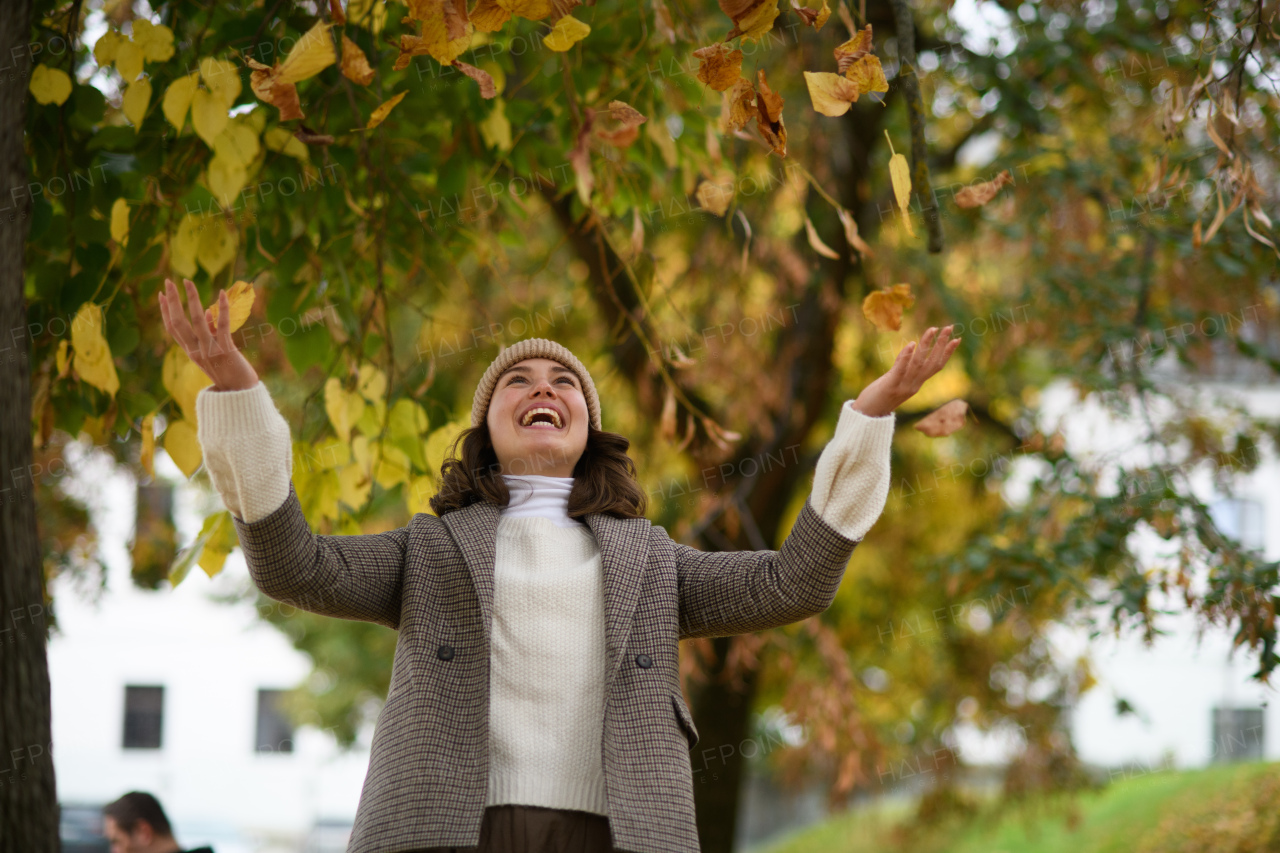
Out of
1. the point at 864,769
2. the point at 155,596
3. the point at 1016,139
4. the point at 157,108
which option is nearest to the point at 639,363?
the point at 1016,139

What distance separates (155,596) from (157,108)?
12.1m

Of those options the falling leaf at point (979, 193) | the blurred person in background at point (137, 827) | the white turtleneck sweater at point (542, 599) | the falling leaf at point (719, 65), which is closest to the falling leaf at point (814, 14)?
the falling leaf at point (719, 65)

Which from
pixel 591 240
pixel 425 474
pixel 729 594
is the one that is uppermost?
pixel 591 240

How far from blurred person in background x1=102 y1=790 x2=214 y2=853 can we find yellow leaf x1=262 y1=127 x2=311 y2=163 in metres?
2.36

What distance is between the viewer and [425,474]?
9.07 feet

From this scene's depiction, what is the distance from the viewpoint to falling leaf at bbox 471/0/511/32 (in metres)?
1.77

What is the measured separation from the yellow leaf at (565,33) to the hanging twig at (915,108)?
1.88 feet

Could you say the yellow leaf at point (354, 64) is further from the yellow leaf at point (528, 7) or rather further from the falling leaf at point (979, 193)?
the falling leaf at point (979, 193)

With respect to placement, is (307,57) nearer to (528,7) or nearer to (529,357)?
(528,7)

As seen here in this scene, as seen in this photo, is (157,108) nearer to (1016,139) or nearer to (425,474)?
(425,474)

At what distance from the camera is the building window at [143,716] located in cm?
1395

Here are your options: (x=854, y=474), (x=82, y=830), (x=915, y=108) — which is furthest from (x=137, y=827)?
(x=82, y=830)

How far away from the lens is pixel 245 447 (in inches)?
64.7

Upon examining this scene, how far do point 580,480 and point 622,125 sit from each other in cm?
72
